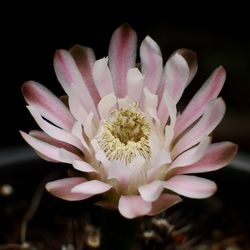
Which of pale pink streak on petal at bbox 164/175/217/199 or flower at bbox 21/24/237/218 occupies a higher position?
flower at bbox 21/24/237/218

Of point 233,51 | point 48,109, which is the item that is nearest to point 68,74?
point 48,109

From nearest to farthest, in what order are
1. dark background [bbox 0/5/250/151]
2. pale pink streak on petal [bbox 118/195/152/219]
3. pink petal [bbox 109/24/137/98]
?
pale pink streak on petal [bbox 118/195/152/219] → pink petal [bbox 109/24/137/98] → dark background [bbox 0/5/250/151]

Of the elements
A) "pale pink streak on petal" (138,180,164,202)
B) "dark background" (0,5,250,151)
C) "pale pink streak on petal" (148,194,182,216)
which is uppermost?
"pale pink streak on petal" (138,180,164,202)

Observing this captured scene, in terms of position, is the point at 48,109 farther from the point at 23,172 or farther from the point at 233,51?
the point at 233,51

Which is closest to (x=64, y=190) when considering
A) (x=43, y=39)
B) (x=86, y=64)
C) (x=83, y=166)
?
(x=83, y=166)

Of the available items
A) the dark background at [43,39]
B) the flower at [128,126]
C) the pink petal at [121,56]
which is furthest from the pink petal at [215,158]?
the dark background at [43,39]

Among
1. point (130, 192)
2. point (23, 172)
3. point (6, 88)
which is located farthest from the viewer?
point (6, 88)

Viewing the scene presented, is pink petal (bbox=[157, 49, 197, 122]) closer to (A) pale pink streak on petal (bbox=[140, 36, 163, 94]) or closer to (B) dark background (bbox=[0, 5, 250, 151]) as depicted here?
(A) pale pink streak on petal (bbox=[140, 36, 163, 94])

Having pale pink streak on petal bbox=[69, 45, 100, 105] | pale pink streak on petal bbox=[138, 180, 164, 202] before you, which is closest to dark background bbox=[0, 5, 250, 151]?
pale pink streak on petal bbox=[69, 45, 100, 105]
